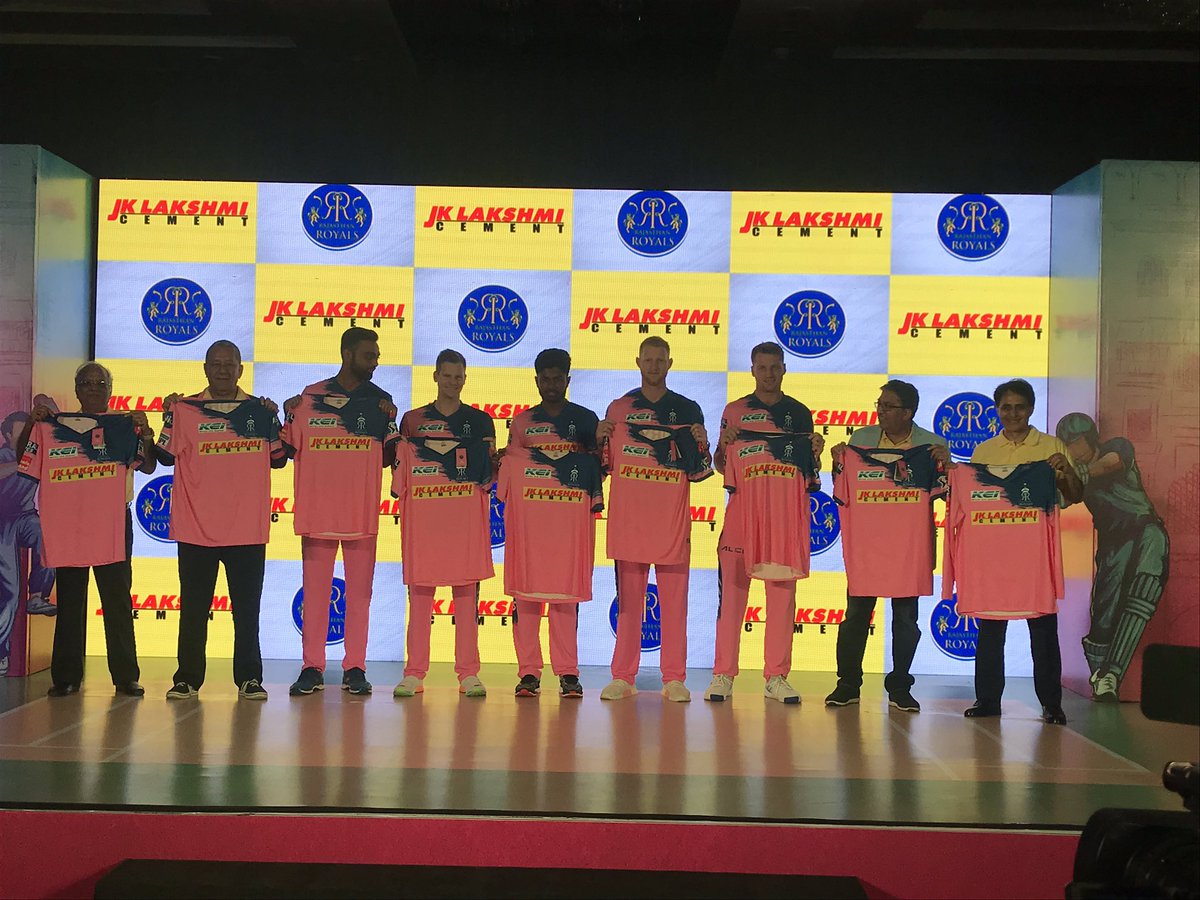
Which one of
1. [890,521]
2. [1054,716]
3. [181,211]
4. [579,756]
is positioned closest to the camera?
[579,756]

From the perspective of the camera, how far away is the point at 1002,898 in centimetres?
338

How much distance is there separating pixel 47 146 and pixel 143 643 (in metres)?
3.13

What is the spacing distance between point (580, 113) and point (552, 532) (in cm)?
287

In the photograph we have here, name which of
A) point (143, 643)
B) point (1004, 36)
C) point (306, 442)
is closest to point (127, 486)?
point (306, 442)

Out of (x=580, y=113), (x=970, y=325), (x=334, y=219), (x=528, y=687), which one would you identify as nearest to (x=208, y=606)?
(x=528, y=687)

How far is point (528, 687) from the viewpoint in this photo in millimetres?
5758

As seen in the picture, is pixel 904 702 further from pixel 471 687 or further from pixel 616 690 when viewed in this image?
pixel 471 687

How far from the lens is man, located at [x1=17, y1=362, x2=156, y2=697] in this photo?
566 centimetres

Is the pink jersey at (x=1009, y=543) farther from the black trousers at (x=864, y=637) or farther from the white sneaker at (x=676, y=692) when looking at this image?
the white sneaker at (x=676, y=692)

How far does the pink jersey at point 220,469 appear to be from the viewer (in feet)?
18.3

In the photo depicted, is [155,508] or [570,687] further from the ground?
[155,508]

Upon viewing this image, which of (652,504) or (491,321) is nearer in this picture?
(652,504)

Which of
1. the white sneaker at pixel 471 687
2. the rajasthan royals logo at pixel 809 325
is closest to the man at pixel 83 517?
the white sneaker at pixel 471 687

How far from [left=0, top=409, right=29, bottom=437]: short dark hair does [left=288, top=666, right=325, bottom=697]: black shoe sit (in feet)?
7.08
